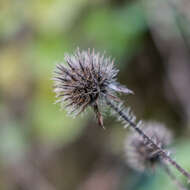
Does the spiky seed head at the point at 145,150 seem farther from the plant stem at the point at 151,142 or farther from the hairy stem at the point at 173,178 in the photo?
the plant stem at the point at 151,142

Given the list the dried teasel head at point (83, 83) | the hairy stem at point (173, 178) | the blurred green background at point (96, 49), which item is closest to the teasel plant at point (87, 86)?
the dried teasel head at point (83, 83)

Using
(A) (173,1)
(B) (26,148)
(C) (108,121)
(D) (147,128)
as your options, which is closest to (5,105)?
(B) (26,148)

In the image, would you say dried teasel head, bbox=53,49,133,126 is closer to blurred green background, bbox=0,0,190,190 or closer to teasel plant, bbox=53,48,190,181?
teasel plant, bbox=53,48,190,181

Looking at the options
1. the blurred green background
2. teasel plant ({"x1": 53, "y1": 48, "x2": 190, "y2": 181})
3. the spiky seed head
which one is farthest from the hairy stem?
the blurred green background

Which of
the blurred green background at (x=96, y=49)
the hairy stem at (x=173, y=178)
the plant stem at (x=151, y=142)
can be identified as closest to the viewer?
the plant stem at (x=151, y=142)

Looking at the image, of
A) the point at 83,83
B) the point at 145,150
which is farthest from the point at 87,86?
the point at 145,150

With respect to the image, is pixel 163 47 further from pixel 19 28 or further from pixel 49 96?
pixel 19 28

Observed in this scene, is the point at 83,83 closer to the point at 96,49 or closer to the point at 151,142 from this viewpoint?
the point at 151,142
